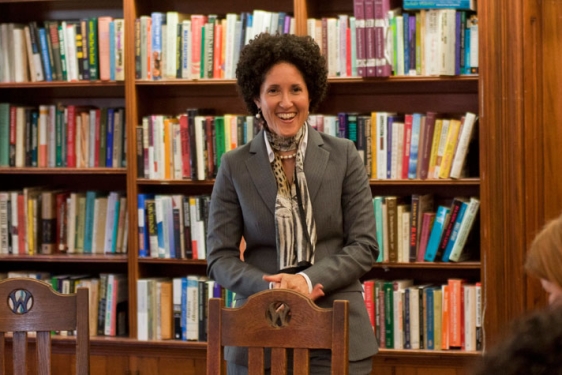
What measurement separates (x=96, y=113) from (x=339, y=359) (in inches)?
90.5

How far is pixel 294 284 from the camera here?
2.07 meters

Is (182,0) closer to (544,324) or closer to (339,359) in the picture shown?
(339,359)

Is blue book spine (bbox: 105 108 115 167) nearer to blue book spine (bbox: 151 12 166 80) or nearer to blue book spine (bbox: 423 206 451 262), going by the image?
blue book spine (bbox: 151 12 166 80)

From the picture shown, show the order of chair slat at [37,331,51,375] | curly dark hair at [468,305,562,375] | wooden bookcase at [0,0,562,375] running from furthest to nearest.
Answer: wooden bookcase at [0,0,562,375]
chair slat at [37,331,51,375]
curly dark hair at [468,305,562,375]

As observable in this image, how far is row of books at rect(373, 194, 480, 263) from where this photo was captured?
3436 millimetres

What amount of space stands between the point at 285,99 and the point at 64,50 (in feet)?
6.09

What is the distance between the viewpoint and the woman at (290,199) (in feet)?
7.13

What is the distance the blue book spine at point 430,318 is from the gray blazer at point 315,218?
52.1 inches

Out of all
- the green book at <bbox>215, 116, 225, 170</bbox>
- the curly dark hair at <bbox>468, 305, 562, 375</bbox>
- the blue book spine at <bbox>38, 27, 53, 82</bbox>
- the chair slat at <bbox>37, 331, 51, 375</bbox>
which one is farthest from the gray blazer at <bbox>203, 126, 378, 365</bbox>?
the blue book spine at <bbox>38, 27, 53, 82</bbox>

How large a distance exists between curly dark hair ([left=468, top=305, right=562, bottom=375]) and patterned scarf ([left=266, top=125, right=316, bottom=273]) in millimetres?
1560

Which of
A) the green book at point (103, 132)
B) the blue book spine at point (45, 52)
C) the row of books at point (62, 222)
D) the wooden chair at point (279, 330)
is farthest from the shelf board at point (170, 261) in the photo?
the wooden chair at point (279, 330)

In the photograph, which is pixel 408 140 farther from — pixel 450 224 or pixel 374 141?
pixel 450 224

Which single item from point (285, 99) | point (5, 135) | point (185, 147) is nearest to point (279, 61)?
point (285, 99)

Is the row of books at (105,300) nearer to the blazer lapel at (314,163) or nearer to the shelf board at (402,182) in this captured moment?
the shelf board at (402,182)
